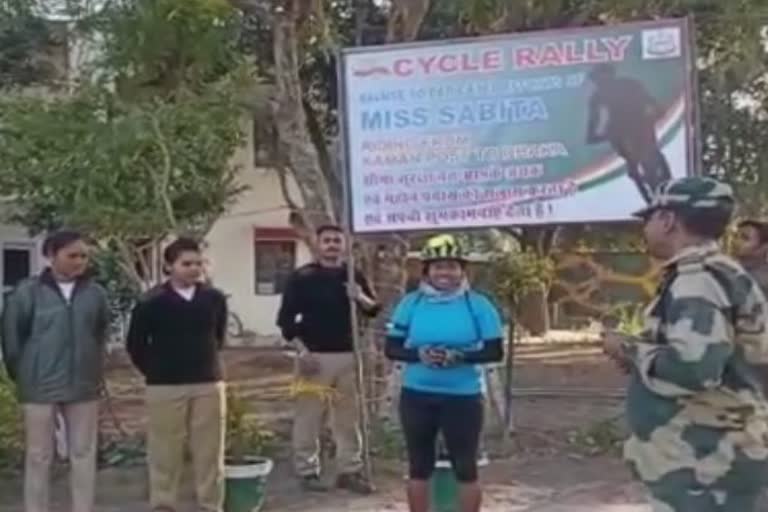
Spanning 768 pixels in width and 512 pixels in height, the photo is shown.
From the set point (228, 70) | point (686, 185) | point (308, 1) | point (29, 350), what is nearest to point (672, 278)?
point (686, 185)

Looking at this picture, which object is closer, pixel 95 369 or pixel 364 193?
pixel 95 369

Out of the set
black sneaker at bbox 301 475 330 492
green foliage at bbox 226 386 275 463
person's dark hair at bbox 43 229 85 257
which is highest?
person's dark hair at bbox 43 229 85 257

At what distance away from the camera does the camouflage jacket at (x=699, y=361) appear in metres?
4.04

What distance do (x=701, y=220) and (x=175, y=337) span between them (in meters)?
Answer: 3.77

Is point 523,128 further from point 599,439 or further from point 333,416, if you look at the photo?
point 599,439

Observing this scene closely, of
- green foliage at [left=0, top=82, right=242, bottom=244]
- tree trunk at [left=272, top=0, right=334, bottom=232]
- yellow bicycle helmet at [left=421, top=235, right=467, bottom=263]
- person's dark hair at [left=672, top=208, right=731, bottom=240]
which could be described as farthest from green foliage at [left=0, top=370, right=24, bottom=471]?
person's dark hair at [left=672, top=208, right=731, bottom=240]

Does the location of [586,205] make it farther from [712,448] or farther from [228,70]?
[712,448]

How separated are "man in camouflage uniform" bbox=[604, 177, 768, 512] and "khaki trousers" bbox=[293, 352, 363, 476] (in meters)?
4.57

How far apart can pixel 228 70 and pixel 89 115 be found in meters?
1.16

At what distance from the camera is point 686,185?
13.9ft

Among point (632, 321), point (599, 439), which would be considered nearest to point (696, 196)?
point (632, 321)

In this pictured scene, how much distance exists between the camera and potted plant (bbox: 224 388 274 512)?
7.77 metres

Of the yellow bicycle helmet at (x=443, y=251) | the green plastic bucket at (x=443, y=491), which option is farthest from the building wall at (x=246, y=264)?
the yellow bicycle helmet at (x=443, y=251)

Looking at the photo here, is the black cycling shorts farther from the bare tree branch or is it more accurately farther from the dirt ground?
the bare tree branch
